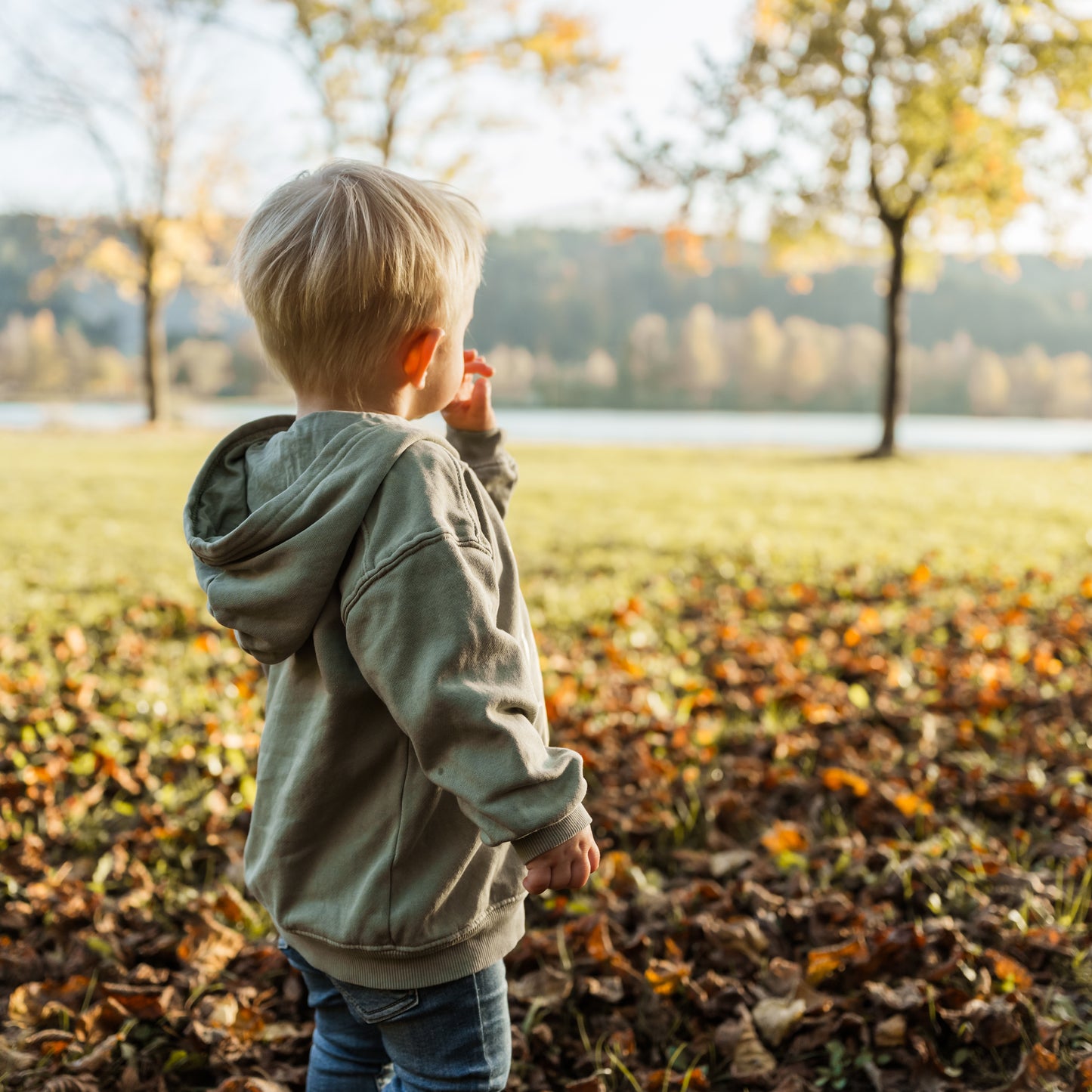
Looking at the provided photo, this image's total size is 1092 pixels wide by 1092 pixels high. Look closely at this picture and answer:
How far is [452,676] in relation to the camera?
3.78 ft

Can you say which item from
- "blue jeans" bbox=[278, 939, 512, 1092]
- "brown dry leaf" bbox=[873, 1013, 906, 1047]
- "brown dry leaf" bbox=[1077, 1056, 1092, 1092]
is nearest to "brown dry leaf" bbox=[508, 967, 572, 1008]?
"brown dry leaf" bbox=[873, 1013, 906, 1047]

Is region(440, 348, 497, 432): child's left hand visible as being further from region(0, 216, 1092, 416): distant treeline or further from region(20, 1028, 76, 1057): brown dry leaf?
region(0, 216, 1092, 416): distant treeline

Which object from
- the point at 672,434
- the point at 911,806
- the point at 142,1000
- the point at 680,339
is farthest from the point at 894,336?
the point at 680,339

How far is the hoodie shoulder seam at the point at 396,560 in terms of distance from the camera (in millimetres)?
1167

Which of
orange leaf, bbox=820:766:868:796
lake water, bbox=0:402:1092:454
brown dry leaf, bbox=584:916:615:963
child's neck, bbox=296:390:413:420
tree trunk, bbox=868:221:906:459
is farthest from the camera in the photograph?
lake water, bbox=0:402:1092:454

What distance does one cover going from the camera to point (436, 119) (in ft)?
63.8

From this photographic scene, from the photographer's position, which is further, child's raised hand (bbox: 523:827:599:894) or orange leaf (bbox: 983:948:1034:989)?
orange leaf (bbox: 983:948:1034:989)

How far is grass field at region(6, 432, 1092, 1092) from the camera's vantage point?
2.05m

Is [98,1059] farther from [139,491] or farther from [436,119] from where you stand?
[436,119]

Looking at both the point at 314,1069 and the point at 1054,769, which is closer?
the point at 314,1069

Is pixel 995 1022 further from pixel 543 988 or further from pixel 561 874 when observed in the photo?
pixel 561 874

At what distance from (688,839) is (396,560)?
6.98ft

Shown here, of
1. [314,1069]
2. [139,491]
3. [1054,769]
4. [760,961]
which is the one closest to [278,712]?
[314,1069]

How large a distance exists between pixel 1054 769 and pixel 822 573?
3.00 m
